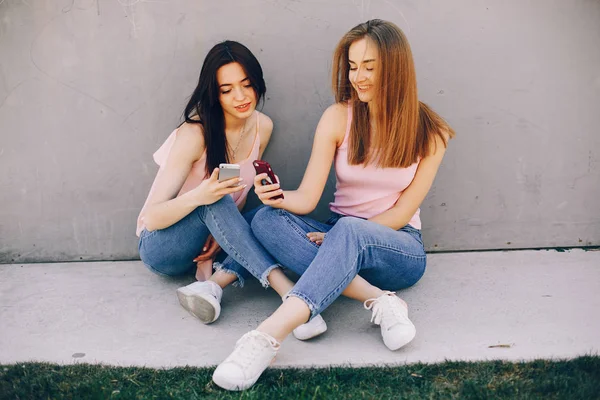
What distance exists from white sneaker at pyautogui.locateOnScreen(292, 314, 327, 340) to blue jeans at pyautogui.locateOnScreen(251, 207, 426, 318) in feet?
0.53

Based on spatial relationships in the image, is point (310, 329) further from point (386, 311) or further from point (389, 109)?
point (389, 109)

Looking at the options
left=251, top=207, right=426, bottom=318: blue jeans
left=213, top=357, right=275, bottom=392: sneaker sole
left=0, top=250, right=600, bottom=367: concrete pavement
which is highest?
left=251, top=207, right=426, bottom=318: blue jeans

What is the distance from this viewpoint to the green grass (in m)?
2.28

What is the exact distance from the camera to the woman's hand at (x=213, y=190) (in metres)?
2.74

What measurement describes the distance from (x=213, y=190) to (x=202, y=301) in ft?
1.68

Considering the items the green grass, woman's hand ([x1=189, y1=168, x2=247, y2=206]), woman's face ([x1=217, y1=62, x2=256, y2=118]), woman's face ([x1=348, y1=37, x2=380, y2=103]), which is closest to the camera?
the green grass

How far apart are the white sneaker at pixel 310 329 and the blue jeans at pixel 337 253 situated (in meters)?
0.16

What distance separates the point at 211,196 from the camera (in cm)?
278

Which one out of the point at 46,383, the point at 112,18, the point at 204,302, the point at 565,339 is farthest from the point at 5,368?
the point at 565,339

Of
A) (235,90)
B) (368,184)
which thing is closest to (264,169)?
(235,90)

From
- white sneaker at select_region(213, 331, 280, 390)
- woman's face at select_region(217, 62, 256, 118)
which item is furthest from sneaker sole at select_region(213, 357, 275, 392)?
woman's face at select_region(217, 62, 256, 118)

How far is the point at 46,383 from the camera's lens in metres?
Result: 2.40

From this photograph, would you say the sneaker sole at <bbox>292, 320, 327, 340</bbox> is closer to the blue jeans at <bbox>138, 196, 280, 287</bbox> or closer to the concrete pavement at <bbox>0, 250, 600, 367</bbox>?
the concrete pavement at <bbox>0, 250, 600, 367</bbox>

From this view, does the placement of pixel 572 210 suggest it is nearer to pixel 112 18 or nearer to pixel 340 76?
pixel 340 76
